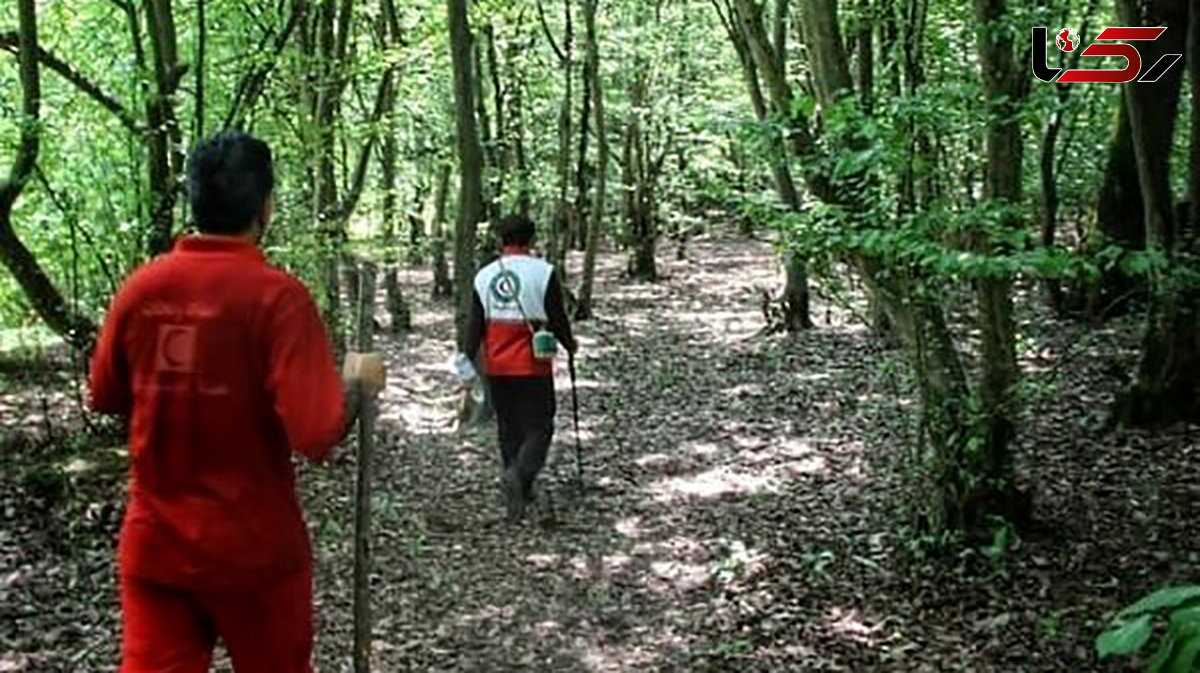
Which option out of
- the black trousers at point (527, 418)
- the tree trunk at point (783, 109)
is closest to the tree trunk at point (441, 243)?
the tree trunk at point (783, 109)

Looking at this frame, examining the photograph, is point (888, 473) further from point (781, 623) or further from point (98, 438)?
point (98, 438)

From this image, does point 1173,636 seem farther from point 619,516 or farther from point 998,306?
point 619,516

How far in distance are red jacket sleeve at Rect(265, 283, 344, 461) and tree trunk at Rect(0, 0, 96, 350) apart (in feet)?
22.0

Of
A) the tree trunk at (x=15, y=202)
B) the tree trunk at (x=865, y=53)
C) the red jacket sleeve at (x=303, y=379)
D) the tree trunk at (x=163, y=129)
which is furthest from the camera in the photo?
the tree trunk at (x=865, y=53)

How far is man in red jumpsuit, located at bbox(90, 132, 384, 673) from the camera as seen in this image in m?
3.38

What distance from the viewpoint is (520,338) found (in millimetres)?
8758

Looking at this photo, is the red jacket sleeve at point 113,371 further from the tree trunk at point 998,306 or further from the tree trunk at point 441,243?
the tree trunk at point 441,243

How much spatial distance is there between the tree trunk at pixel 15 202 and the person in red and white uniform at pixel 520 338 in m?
3.30

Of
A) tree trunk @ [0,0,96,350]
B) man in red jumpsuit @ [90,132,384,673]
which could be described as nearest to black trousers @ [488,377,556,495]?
tree trunk @ [0,0,96,350]

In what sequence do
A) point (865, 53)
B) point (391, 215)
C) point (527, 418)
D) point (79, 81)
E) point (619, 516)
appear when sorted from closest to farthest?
point (527, 418) → point (619, 516) → point (79, 81) → point (865, 53) → point (391, 215)

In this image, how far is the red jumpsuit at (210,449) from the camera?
11.1 feet

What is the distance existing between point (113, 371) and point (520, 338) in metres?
5.29

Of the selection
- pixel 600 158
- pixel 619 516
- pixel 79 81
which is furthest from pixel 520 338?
pixel 600 158

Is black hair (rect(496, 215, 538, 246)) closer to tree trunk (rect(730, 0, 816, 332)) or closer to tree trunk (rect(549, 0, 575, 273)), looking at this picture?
tree trunk (rect(730, 0, 816, 332))
